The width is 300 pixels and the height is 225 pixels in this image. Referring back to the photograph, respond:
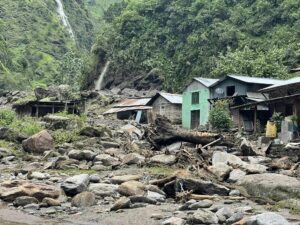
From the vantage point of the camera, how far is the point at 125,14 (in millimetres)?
80125

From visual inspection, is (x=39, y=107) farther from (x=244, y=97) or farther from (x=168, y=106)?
(x=244, y=97)

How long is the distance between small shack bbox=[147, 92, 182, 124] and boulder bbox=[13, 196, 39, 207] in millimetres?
36079

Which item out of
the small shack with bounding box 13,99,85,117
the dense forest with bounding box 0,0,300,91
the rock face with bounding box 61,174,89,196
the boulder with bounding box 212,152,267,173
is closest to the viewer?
the rock face with bounding box 61,174,89,196

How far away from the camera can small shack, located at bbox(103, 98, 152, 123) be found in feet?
171

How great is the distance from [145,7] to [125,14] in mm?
4083

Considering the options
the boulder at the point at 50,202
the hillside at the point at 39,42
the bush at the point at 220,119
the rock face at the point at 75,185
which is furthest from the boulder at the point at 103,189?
the hillside at the point at 39,42

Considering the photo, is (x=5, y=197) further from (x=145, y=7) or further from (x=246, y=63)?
(x=145, y=7)

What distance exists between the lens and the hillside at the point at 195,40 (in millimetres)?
54844

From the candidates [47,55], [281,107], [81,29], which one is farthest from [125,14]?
[81,29]

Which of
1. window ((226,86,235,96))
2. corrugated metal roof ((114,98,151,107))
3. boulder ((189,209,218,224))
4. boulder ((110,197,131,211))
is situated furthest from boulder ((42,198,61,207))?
corrugated metal roof ((114,98,151,107))

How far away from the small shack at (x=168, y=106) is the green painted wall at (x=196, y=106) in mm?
2789

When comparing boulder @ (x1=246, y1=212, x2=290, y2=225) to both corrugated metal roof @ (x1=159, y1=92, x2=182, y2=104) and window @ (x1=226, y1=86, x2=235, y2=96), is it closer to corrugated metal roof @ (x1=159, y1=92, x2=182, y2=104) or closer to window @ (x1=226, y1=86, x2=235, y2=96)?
window @ (x1=226, y1=86, x2=235, y2=96)

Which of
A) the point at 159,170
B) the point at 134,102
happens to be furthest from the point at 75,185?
the point at 134,102

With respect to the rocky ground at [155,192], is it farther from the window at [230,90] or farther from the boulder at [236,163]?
the window at [230,90]
